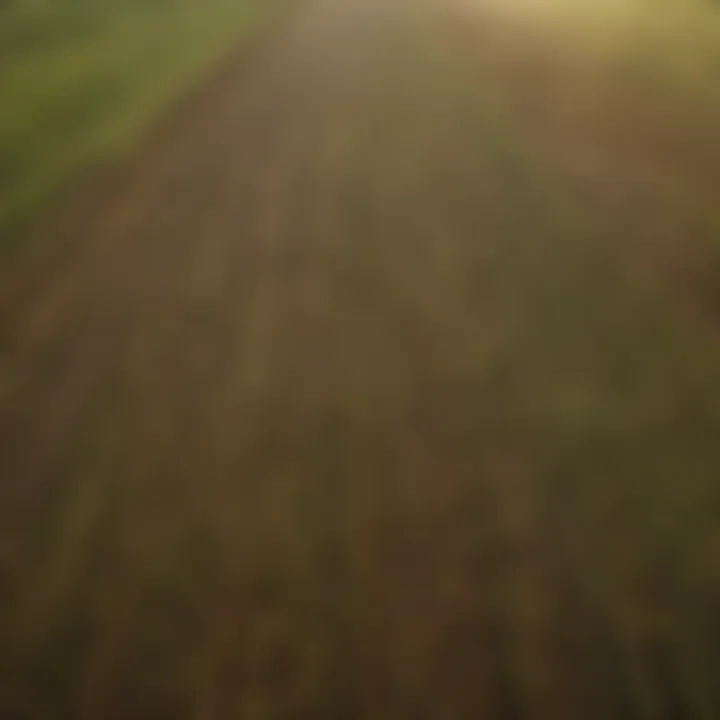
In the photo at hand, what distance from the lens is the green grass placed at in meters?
5.07

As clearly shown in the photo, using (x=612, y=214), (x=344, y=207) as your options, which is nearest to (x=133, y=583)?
(x=344, y=207)

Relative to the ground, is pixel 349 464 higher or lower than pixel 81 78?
lower

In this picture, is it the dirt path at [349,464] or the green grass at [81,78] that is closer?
the dirt path at [349,464]

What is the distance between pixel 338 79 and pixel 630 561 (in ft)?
17.4

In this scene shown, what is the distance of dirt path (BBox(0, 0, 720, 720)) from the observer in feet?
7.95

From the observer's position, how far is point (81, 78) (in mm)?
6637

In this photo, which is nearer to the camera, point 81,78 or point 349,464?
point 349,464

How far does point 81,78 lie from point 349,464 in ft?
16.0

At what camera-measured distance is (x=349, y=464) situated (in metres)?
3.08

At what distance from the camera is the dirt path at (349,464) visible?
2422mm

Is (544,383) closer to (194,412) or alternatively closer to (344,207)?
(194,412)

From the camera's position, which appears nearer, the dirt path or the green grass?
the dirt path

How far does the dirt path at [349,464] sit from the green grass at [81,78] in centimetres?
48

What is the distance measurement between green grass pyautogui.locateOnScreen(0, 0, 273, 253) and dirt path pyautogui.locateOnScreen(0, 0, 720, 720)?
477 millimetres
